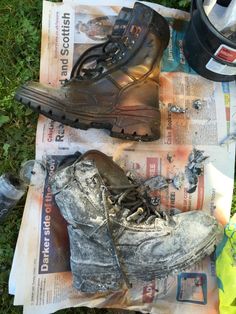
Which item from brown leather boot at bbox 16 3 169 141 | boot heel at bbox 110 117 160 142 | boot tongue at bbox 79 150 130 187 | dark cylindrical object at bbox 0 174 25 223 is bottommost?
dark cylindrical object at bbox 0 174 25 223

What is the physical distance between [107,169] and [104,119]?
134 mm

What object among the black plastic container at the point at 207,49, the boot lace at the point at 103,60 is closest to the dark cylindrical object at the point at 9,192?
the boot lace at the point at 103,60

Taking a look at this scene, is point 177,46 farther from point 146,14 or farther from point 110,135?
point 110,135

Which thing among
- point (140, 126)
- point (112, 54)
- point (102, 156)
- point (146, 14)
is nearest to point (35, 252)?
point (102, 156)

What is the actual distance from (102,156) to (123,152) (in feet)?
0.31

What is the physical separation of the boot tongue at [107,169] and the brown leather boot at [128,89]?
0.07m

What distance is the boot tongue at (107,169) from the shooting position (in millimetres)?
1249

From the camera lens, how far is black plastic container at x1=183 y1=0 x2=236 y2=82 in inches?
47.4

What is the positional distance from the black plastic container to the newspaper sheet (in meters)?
0.04

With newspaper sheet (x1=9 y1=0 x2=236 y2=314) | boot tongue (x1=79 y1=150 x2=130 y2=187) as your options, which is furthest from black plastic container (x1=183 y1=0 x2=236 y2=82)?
boot tongue (x1=79 y1=150 x2=130 y2=187)

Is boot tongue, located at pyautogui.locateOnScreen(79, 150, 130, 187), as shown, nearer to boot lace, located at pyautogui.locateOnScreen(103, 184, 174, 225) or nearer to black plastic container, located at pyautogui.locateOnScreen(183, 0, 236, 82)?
boot lace, located at pyautogui.locateOnScreen(103, 184, 174, 225)

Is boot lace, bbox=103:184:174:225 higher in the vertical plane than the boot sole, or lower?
lower

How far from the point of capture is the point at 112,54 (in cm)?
131

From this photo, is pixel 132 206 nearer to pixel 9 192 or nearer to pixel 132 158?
pixel 132 158
